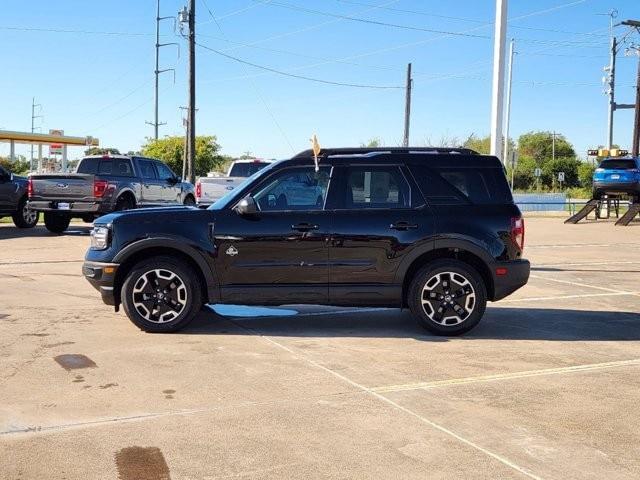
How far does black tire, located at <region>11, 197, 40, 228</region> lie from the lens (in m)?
19.2

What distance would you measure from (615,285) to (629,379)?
19.2ft

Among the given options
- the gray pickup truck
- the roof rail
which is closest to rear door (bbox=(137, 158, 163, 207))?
the gray pickup truck

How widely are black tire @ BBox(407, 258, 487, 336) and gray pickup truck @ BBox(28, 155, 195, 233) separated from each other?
11.6 metres

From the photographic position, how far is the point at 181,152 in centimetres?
7100

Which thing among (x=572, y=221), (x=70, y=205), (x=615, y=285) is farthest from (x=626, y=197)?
(x=70, y=205)

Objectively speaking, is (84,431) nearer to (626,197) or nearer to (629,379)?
(629,379)

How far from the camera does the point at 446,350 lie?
266 inches

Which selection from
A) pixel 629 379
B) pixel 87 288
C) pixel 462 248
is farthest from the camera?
pixel 87 288

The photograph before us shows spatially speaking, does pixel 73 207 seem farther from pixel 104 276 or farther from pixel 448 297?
pixel 448 297

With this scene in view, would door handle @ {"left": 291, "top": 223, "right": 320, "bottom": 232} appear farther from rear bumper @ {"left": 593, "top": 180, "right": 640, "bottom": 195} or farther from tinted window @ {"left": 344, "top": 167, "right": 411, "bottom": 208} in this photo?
rear bumper @ {"left": 593, "top": 180, "right": 640, "bottom": 195}

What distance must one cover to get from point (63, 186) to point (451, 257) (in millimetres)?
12395

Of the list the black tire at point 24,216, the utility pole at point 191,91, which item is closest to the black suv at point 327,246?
the black tire at point 24,216

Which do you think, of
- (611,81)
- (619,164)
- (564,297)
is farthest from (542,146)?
(564,297)

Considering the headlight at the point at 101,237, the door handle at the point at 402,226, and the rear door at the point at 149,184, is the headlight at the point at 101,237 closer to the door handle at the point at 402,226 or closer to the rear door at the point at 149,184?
the door handle at the point at 402,226
